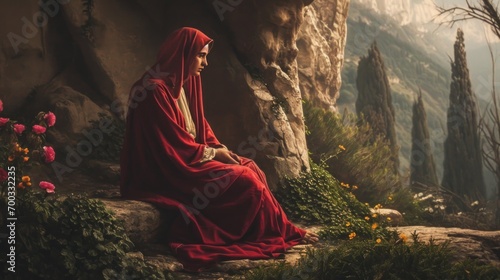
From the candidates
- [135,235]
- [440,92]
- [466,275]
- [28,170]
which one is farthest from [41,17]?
[440,92]

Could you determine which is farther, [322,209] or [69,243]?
[322,209]

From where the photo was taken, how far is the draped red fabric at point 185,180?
8.18 metres

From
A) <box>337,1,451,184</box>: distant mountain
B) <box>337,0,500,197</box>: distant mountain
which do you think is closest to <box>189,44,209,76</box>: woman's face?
<box>337,0,500,197</box>: distant mountain

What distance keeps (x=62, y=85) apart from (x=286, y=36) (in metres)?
3.32

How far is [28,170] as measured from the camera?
30.6 ft

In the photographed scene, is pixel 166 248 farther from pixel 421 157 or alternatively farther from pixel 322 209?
pixel 421 157

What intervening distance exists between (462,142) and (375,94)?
3241mm

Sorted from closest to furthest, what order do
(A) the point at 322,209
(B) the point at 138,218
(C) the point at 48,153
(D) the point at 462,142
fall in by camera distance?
(C) the point at 48,153, (B) the point at 138,218, (A) the point at 322,209, (D) the point at 462,142

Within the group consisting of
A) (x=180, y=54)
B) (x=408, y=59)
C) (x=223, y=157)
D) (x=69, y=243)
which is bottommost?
(x=69, y=243)

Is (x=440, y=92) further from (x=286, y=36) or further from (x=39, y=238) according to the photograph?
(x=39, y=238)

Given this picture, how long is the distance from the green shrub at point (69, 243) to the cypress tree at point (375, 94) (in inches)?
574

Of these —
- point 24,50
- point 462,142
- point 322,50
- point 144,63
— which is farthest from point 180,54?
point 462,142

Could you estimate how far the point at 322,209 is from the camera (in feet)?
32.9

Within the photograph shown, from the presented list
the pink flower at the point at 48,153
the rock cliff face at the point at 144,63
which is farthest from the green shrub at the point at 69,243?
the rock cliff face at the point at 144,63
